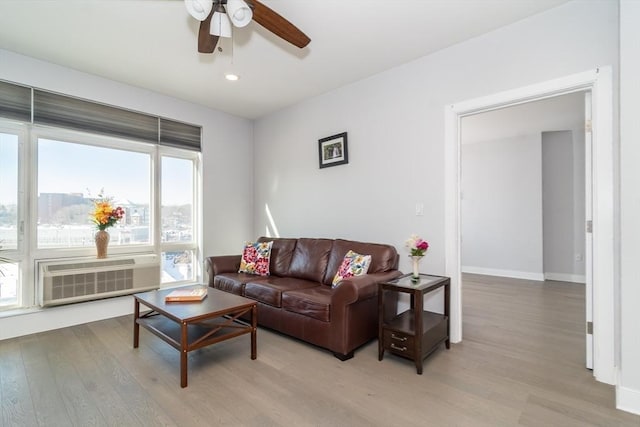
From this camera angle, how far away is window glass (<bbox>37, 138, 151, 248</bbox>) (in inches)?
130

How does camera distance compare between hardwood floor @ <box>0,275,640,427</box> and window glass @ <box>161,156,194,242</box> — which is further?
window glass @ <box>161,156,194,242</box>

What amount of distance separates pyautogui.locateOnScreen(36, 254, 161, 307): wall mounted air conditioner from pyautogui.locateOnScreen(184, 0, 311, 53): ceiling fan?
2.68 meters

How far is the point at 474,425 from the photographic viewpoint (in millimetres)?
Result: 1696

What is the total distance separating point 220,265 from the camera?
3762 mm

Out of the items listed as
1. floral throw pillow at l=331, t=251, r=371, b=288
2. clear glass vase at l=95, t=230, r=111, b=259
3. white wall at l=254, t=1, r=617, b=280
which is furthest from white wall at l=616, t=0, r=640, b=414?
clear glass vase at l=95, t=230, r=111, b=259

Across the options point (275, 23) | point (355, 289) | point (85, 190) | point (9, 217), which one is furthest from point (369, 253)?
point (9, 217)

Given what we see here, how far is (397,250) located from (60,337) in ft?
11.1

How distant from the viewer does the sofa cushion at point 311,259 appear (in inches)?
134

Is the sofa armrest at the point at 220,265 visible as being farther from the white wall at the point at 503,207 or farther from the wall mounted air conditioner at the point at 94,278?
the white wall at the point at 503,207

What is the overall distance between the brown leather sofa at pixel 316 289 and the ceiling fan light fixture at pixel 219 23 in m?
1.96

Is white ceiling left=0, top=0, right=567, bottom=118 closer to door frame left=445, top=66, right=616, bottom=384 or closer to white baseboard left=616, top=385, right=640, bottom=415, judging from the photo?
door frame left=445, top=66, right=616, bottom=384

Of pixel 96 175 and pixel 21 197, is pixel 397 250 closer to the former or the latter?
pixel 96 175

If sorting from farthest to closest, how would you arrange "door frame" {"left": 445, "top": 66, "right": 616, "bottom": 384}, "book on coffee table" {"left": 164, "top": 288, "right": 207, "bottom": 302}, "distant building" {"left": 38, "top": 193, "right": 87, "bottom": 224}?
"distant building" {"left": 38, "top": 193, "right": 87, "bottom": 224}
"book on coffee table" {"left": 164, "top": 288, "right": 207, "bottom": 302}
"door frame" {"left": 445, "top": 66, "right": 616, "bottom": 384}

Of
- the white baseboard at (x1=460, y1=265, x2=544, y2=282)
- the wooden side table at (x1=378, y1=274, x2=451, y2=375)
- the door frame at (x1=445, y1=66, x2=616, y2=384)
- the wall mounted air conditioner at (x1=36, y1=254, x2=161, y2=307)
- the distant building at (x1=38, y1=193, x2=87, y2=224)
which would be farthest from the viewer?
the white baseboard at (x1=460, y1=265, x2=544, y2=282)
